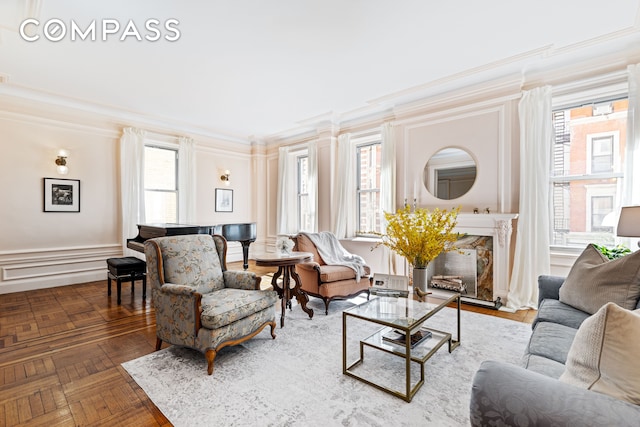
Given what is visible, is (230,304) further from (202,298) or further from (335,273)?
(335,273)

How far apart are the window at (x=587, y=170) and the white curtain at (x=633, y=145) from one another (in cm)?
24

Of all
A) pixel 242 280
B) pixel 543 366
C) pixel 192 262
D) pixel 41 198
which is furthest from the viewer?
pixel 41 198

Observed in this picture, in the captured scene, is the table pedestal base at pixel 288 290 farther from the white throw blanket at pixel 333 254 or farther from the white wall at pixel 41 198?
the white wall at pixel 41 198

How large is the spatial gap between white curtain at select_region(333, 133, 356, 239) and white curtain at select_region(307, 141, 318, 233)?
0.55 m

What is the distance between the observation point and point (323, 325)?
3201 millimetres

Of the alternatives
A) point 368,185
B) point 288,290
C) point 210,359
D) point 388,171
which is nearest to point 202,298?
point 210,359

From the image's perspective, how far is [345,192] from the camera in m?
5.63

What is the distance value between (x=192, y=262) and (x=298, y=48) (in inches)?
98.5

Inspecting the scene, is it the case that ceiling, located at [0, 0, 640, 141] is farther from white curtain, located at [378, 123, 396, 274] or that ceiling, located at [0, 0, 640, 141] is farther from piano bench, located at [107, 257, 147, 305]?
piano bench, located at [107, 257, 147, 305]

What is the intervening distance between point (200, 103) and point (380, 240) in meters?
3.78

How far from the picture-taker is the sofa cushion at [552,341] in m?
1.63

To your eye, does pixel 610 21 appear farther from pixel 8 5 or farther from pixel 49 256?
pixel 49 256

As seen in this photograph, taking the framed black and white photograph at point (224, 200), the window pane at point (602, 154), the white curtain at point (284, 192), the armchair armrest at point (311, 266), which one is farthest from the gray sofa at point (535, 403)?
the framed black and white photograph at point (224, 200)

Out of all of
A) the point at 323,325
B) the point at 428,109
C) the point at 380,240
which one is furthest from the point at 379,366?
the point at 428,109
